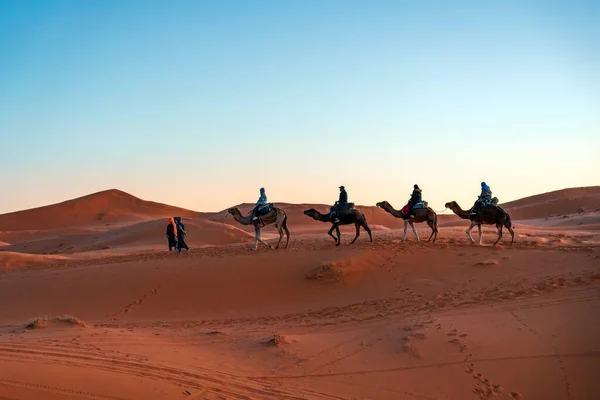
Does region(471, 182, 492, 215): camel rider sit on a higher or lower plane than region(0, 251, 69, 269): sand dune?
higher

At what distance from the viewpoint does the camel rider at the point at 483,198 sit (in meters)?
21.9

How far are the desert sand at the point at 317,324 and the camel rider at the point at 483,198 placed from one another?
136 centimetres

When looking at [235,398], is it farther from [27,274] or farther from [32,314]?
[27,274]

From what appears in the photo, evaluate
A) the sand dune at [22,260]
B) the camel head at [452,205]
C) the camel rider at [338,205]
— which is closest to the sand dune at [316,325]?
the camel rider at [338,205]

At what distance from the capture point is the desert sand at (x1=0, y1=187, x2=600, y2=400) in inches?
359

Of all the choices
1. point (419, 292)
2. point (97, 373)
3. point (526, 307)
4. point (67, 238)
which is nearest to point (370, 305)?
point (419, 292)

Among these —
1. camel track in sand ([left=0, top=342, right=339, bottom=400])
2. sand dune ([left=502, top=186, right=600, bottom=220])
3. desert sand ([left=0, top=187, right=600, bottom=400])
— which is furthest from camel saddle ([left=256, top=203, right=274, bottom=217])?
sand dune ([left=502, top=186, right=600, bottom=220])

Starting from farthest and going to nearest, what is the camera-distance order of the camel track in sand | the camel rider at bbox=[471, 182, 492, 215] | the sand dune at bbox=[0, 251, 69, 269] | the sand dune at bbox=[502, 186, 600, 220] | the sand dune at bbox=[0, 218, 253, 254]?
1. the sand dune at bbox=[502, 186, 600, 220]
2. the sand dune at bbox=[0, 218, 253, 254]
3. the sand dune at bbox=[0, 251, 69, 269]
4. the camel rider at bbox=[471, 182, 492, 215]
5. the camel track in sand

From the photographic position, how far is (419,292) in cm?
1656

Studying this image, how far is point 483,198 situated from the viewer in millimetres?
21984

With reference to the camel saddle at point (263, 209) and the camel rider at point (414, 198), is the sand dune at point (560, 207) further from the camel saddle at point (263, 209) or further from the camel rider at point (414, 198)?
the camel saddle at point (263, 209)

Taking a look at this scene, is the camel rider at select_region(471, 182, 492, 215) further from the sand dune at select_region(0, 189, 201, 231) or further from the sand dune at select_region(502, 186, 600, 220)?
the sand dune at select_region(0, 189, 201, 231)

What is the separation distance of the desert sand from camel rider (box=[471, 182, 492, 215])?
1358mm

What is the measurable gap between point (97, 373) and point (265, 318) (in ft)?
24.4
